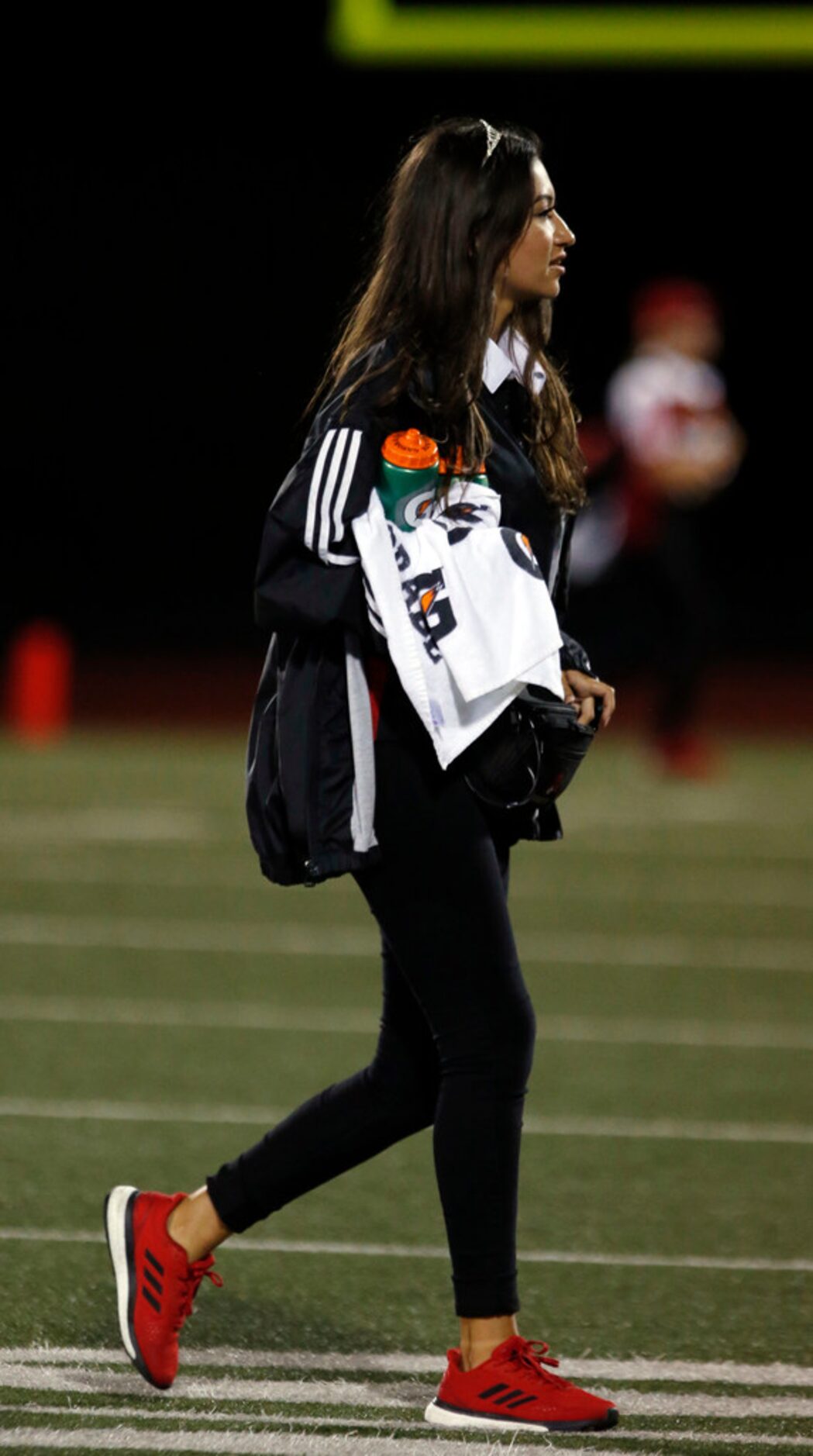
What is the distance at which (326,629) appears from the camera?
3137 mm

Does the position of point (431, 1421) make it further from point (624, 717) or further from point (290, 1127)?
point (624, 717)

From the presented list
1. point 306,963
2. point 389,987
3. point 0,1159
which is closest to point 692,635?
point 306,963

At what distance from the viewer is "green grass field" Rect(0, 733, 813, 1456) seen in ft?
10.9

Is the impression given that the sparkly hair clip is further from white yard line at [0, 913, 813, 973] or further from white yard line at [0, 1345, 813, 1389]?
white yard line at [0, 913, 813, 973]

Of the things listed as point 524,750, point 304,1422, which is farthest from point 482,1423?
point 524,750

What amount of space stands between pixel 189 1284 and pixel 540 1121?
6.43ft

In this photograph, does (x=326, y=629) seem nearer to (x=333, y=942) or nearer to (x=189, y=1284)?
(x=189, y=1284)

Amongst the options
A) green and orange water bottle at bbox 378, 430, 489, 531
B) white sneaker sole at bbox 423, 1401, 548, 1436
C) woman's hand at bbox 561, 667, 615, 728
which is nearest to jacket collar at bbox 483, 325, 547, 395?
green and orange water bottle at bbox 378, 430, 489, 531

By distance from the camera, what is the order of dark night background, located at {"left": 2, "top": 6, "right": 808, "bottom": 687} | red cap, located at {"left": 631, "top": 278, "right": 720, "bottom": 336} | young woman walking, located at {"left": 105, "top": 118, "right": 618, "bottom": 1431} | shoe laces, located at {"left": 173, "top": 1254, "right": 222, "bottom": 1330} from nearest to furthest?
young woman walking, located at {"left": 105, "top": 118, "right": 618, "bottom": 1431}, shoe laces, located at {"left": 173, "top": 1254, "right": 222, "bottom": 1330}, red cap, located at {"left": 631, "top": 278, "right": 720, "bottom": 336}, dark night background, located at {"left": 2, "top": 6, "right": 808, "bottom": 687}

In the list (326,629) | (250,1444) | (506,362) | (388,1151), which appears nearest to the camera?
(250,1444)

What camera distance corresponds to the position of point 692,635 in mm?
12453

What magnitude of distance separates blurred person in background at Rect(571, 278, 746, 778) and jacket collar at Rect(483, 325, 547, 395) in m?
9.02

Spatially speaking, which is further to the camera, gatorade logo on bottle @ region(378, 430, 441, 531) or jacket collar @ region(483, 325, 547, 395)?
jacket collar @ region(483, 325, 547, 395)

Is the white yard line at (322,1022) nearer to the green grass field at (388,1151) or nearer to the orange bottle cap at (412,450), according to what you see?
the green grass field at (388,1151)
